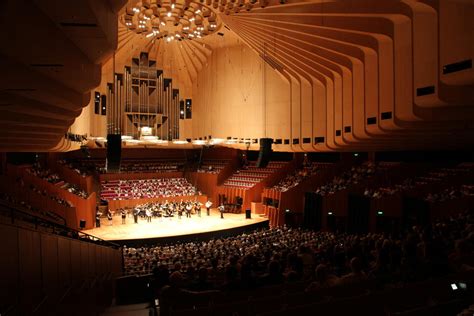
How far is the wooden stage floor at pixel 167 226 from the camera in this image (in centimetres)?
1422

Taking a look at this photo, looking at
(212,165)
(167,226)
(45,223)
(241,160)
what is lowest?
(167,226)

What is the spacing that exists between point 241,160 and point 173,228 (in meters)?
9.07

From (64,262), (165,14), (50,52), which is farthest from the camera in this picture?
(165,14)

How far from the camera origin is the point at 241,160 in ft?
77.7

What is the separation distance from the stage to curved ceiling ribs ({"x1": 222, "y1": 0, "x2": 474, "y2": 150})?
4630mm

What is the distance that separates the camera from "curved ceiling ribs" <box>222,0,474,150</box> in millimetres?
6621

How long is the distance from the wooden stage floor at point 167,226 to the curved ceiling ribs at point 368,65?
16.0ft

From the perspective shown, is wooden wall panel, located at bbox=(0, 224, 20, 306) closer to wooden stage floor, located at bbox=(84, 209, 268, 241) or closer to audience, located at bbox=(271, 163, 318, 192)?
wooden stage floor, located at bbox=(84, 209, 268, 241)

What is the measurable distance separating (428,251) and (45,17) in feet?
15.3

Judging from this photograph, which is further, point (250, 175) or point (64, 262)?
point (250, 175)

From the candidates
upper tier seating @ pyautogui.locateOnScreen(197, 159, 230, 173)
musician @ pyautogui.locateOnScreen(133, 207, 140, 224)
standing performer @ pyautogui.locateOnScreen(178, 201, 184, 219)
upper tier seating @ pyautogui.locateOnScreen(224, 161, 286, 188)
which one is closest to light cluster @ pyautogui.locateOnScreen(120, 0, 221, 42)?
musician @ pyautogui.locateOnScreen(133, 207, 140, 224)

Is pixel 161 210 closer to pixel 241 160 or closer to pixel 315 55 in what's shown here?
pixel 241 160

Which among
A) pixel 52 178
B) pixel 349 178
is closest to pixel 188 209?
pixel 52 178

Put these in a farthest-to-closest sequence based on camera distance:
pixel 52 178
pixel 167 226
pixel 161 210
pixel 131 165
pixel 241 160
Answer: pixel 241 160, pixel 131 165, pixel 161 210, pixel 52 178, pixel 167 226
